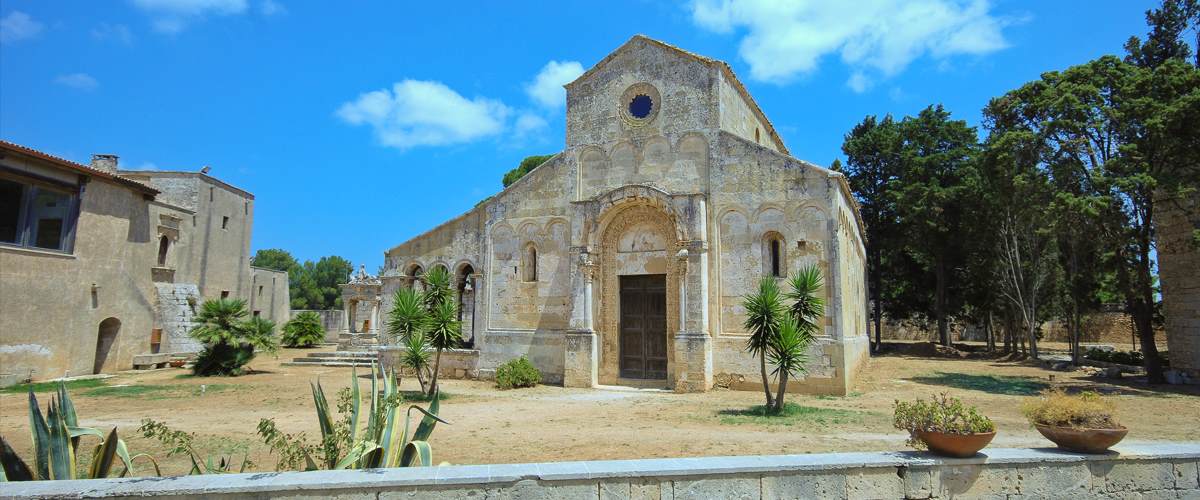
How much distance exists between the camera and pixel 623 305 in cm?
1808

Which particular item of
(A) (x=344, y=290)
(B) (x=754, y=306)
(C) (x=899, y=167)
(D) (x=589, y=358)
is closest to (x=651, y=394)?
(D) (x=589, y=358)

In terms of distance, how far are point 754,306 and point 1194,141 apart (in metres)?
12.9

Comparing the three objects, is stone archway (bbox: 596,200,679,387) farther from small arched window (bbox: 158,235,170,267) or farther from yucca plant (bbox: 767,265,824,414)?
small arched window (bbox: 158,235,170,267)

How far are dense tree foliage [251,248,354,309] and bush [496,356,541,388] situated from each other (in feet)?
200

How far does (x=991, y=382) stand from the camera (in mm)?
19234

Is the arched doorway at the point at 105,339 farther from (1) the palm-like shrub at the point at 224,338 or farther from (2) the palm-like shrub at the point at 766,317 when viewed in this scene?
(2) the palm-like shrub at the point at 766,317

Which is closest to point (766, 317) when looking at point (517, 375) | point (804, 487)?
point (804, 487)

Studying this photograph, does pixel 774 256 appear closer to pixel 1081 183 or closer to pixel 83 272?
pixel 1081 183

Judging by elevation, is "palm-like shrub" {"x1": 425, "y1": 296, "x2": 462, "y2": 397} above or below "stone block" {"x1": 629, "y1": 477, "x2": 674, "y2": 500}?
above

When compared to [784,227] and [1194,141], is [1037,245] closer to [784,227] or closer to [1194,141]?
[1194,141]

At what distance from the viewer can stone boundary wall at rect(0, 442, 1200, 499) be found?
4.55 m

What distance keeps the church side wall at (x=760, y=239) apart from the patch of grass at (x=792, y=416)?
8.18 ft

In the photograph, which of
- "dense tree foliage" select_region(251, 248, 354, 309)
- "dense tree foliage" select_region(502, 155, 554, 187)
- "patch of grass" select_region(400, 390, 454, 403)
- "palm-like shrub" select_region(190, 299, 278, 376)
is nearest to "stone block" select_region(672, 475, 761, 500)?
"patch of grass" select_region(400, 390, 454, 403)

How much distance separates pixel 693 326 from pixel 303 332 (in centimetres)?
3044
